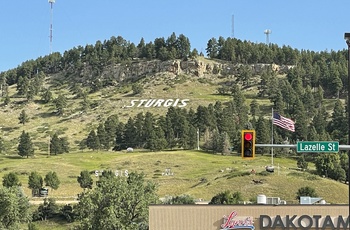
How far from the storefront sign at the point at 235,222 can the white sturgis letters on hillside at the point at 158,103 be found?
439 feet

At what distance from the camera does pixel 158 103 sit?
188 meters

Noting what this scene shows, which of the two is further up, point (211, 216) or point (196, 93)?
point (196, 93)

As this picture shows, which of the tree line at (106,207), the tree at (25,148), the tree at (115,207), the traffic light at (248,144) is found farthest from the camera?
the tree at (25,148)

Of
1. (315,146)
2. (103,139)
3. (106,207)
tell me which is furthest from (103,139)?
(315,146)

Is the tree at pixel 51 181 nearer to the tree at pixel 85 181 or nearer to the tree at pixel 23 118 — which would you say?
the tree at pixel 85 181

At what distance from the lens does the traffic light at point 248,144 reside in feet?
71.4

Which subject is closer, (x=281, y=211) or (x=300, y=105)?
(x=281, y=211)

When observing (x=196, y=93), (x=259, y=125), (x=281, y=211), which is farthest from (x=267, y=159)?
(x=196, y=93)

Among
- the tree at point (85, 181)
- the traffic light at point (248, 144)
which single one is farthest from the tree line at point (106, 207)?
the traffic light at point (248, 144)

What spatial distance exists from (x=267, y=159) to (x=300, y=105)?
1435 inches

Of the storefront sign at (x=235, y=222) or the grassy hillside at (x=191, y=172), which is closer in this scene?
the storefront sign at (x=235, y=222)

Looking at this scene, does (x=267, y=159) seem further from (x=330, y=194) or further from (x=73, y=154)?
(x=73, y=154)

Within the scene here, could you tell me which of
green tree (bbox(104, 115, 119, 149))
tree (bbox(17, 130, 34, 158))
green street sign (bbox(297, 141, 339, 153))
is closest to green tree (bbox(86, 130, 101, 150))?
green tree (bbox(104, 115, 119, 149))

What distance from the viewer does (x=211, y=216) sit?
49031 millimetres
